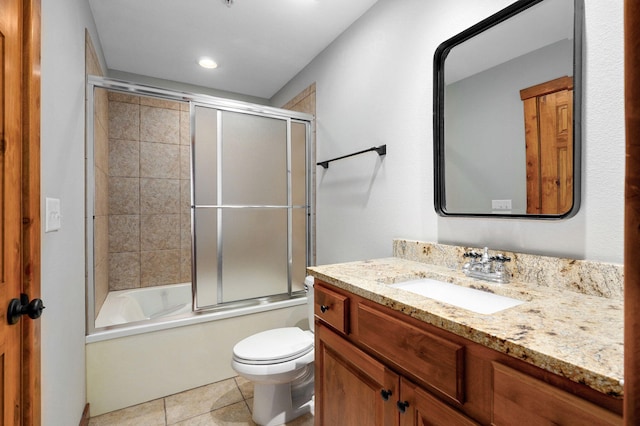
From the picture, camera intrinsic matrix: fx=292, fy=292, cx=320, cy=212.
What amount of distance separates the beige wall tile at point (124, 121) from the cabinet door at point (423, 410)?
10.5ft

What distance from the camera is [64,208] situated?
130 centimetres

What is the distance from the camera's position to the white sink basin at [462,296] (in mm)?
1013

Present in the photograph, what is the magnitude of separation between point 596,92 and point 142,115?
341 cm

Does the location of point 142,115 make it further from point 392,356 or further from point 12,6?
point 392,356

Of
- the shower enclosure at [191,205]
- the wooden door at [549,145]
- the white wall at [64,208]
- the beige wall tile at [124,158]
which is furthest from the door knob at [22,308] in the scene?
the beige wall tile at [124,158]

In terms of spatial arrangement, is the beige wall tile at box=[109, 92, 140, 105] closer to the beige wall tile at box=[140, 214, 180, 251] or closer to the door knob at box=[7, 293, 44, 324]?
the beige wall tile at box=[140, 214, 180, 251]

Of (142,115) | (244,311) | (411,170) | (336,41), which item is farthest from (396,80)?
(142,115)

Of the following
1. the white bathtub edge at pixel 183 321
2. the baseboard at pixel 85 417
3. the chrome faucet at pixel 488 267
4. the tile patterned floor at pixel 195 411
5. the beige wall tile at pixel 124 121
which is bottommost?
the tile patterned floor at pixel 195 411

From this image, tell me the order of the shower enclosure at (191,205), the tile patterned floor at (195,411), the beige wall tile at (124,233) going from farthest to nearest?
the beige wall tile at (124,233), the shower enclosure at (191,205), the tile patterned floor at (195,411)

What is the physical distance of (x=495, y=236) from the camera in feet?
4.06

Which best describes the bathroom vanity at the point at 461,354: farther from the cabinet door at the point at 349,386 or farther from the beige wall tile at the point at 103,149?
the beige wall tile at the point at 103,149

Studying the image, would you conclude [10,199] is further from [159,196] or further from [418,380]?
[159,196]

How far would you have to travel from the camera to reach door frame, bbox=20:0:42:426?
34.2 inches

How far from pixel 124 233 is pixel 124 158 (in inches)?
29.0
